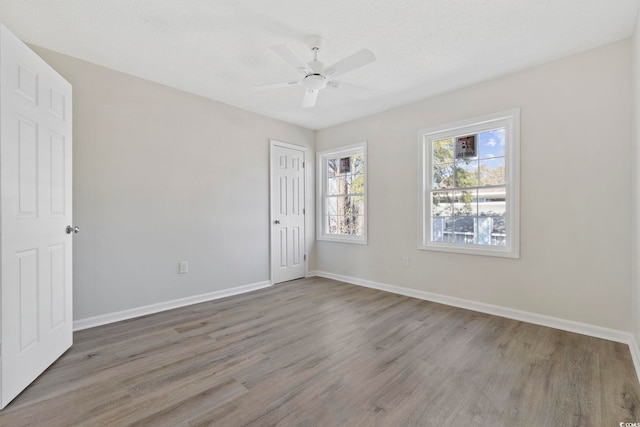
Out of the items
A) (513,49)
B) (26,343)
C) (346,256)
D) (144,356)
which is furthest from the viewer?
(346,256)

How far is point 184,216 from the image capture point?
3445 mm

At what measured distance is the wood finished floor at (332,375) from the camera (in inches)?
61.9

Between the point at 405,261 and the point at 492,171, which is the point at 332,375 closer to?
the point at 405,261

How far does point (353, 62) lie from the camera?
217cm

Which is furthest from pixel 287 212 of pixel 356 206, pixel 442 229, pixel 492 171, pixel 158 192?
pixel 492 171


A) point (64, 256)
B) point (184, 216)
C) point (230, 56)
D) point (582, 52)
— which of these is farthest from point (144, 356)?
point (582, 52)

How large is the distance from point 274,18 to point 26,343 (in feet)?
9.12

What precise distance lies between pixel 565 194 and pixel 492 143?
2.87ft

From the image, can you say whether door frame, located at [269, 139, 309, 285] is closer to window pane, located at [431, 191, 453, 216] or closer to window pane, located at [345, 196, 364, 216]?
window pane, located at [345, 196, 364, 216]

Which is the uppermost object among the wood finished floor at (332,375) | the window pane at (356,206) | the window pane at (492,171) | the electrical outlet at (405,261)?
the window pane at (492,171)

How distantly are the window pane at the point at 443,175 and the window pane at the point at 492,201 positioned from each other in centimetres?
38

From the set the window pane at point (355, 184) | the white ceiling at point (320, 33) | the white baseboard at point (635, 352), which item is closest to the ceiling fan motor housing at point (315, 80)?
the white ceiling at point (320, 33)

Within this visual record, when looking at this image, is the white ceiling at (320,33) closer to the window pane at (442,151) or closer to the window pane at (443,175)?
the window pane at (442,151)

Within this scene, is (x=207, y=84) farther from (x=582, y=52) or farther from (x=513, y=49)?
(x=582, y=52)
